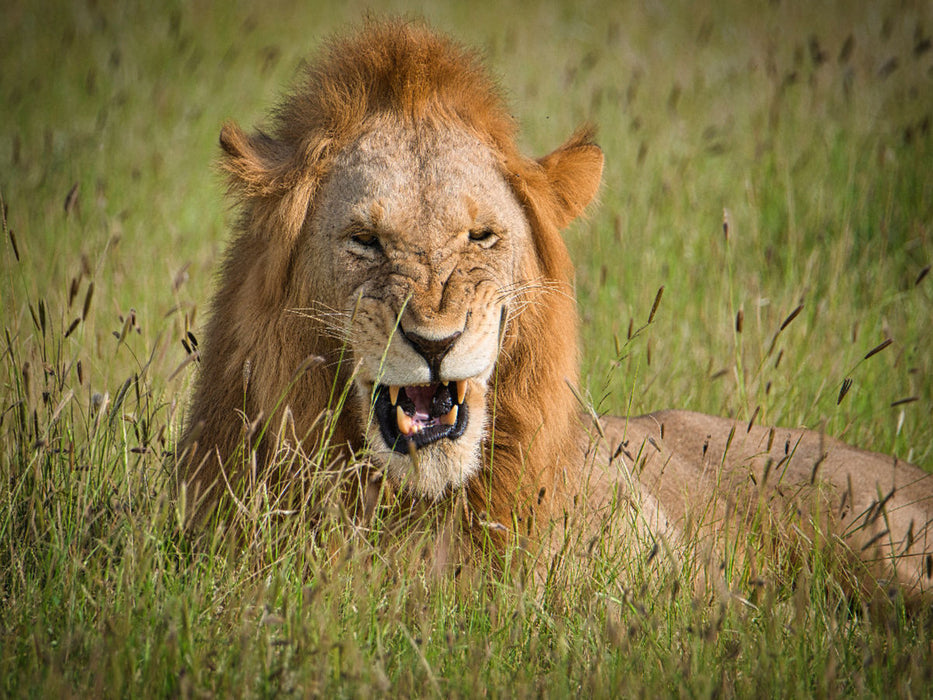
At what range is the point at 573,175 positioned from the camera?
406 centimetres

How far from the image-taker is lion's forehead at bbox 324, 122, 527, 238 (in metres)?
3.53

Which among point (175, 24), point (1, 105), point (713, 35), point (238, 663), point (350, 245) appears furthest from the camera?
point (713, 35)

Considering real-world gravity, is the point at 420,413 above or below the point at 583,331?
below

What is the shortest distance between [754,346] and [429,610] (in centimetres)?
373

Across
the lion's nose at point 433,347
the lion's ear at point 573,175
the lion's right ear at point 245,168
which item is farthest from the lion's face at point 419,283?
the lion's ear at point 573,175

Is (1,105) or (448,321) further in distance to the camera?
(1,105)

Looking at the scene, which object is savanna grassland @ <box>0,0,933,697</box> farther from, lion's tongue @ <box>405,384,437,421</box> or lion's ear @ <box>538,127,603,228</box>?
lion's tongue @ <box>405,384,437,421</box>

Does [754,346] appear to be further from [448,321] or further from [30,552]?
[30,552]

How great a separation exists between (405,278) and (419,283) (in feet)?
0.16

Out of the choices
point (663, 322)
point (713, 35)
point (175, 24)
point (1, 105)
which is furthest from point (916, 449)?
point (713, 35)

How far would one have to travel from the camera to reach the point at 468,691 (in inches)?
111

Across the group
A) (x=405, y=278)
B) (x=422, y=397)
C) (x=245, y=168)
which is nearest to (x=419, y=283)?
(x=405, y=278)

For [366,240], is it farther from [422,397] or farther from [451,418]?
[451,418]

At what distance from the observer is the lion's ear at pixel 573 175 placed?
4031 millimetres
